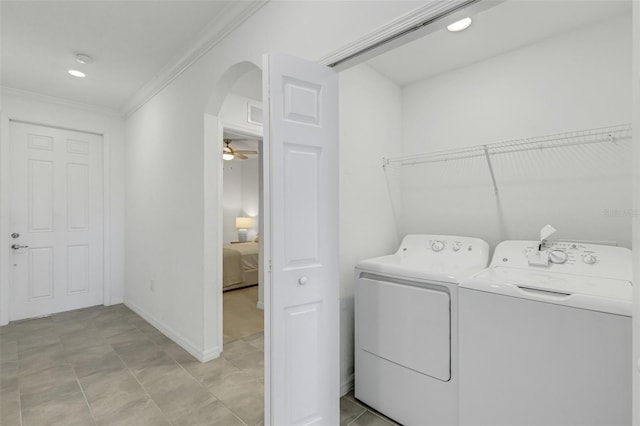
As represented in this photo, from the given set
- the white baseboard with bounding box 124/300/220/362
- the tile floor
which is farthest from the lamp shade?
the tile floor

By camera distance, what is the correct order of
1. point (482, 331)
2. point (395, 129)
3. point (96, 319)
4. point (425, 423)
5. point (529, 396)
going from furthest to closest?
point (96, 319) → point (395, 129) → point (425, 423) → point (482, 331) → point (529, 396)

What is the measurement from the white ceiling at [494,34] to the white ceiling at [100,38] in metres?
1.24

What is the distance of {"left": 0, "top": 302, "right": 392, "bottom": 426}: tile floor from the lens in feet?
5.96

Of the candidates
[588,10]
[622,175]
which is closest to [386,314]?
[622,175]

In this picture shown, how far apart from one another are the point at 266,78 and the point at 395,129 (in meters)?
1.59

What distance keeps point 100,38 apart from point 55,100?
182cm

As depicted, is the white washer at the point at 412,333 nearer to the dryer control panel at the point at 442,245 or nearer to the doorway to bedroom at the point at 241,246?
the dryer control panel at the point at 442,245

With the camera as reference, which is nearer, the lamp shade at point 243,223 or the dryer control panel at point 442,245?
the dryer control panel at point 442,245

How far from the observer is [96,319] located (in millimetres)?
3430

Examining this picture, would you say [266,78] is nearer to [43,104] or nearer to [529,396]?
[529,396]

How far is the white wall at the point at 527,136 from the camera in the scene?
1803mm

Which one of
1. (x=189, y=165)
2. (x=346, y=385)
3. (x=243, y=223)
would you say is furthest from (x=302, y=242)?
(x=243, y=223)

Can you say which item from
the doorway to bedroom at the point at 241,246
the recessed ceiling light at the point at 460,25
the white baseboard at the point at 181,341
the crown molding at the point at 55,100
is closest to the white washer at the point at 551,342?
the recessed ceiling light at the point at 460,25

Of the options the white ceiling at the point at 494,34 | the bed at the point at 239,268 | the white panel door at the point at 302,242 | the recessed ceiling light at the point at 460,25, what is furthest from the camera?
the bed at the point at 239,268
